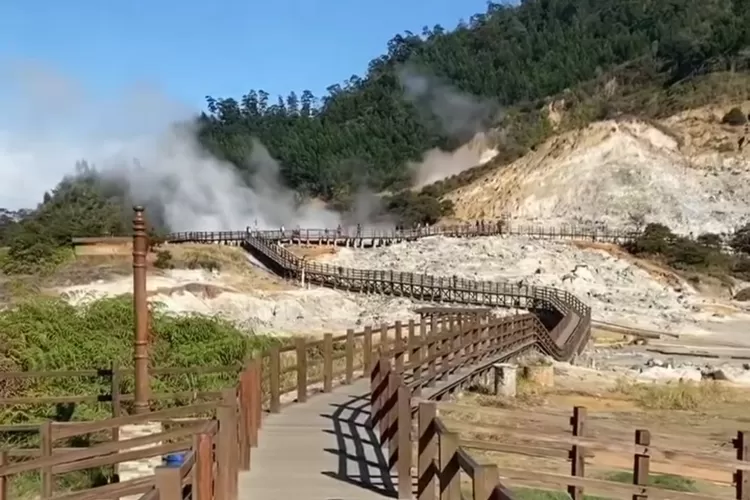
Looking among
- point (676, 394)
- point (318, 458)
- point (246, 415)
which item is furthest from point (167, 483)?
point (676, 394)

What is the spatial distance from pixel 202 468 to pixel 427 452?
2523 mm

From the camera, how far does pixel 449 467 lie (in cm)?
754

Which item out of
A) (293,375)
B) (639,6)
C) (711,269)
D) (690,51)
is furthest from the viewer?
(639,6)

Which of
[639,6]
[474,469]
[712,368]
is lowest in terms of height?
[712,368]

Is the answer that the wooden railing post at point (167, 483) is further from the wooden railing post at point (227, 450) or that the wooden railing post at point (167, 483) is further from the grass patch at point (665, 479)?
the grass patch at point (665, 479)

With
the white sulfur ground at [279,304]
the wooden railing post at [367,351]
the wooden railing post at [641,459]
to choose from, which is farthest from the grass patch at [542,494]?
the white sulfur ground at [279,304]

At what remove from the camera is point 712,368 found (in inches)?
1385

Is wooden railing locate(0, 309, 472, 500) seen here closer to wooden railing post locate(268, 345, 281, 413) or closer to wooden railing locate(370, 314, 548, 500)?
wooden railing post locate(268, 345, 281, 413)

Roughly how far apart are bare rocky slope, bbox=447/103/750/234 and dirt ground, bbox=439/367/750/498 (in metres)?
62.1

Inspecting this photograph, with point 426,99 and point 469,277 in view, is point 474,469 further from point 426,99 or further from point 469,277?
point 426,99

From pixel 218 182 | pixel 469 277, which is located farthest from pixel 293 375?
pixel 218 182

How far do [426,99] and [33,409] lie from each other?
162 m

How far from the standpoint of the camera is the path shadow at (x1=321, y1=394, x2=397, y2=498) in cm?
1044

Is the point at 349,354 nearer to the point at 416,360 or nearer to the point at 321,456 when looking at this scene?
the point at 416,360
